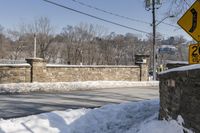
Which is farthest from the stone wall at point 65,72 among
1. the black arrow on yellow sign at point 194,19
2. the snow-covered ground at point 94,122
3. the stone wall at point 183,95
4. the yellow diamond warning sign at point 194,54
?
the black arrow on yellow sign at point 194,19

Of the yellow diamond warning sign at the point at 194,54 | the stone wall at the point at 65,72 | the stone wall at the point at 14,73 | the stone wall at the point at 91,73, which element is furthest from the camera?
the stone wall at the point at 91,73

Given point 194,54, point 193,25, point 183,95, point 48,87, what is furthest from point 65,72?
point 193,25

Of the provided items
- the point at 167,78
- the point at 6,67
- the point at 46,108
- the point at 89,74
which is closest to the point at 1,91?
the point at 6,67

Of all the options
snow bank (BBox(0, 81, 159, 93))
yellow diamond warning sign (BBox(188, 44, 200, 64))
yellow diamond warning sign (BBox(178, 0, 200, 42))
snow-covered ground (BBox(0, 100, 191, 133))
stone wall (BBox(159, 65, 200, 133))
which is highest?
yellow diamond warning sign (BBox(178, 0, 200, 42))

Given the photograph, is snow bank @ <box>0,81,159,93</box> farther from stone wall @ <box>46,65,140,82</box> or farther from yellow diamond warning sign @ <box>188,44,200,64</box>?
yellow diamond warning sign @ <box>188,44,200,64</box>

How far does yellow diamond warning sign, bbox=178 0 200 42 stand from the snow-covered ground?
81.7 inches

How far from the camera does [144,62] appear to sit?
29.6 meters

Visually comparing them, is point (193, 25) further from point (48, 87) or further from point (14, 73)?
point (14, 73)

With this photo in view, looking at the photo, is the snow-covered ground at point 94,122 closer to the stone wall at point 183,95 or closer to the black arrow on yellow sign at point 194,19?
the stone wall at point 183,95

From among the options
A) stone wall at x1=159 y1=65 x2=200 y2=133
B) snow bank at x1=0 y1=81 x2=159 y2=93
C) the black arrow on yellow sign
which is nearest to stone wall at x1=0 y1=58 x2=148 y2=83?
snow bank at x1=0 y1=81 x2=159 y2=93

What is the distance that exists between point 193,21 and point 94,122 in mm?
4301

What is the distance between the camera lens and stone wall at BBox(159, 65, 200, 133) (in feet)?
18.9

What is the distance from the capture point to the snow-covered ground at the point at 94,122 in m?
8.15

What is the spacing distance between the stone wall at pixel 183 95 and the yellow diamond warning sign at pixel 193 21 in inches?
23.2
